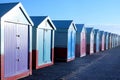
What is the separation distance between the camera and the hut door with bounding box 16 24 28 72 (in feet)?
52.2

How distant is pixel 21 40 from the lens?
16344 millimetres

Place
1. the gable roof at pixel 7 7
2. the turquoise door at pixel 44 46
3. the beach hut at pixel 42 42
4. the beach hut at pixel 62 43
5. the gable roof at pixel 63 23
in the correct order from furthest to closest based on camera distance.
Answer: the gable roof at pixel 63 23
the beach hut at pixel 62 43
the turquoise door at pixel 44 46
the beach hut at pixel 42 42
the gable roof at pixel 7 7

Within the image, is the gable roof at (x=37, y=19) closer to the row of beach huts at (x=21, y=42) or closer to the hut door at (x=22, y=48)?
the row of beach huts at (x=21, y=42)

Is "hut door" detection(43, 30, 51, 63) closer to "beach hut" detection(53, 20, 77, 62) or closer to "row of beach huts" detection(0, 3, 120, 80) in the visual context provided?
"row of beach huts" detection(0, 3, 120, 80)

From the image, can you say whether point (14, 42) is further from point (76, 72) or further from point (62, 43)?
point (62, 43)

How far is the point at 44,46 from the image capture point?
22203 mm

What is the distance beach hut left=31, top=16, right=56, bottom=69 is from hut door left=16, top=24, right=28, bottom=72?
327cm

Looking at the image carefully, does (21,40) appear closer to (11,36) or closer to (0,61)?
(11,36)

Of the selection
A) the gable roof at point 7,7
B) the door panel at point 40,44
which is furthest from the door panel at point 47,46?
the gable roof at point 7,7

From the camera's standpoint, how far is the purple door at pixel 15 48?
14445mm

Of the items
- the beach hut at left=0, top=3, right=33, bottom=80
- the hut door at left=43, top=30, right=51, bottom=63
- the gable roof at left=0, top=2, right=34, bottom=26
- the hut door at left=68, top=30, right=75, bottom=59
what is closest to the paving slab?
the hut door at left=43, top=30, right=51, bottom=63

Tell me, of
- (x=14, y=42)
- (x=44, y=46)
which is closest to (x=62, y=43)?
(x=44, y=46)

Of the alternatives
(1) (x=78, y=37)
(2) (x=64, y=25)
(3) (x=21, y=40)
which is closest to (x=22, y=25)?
(3) (x=21, y=40)

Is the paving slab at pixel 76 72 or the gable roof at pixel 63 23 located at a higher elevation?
the gable roof at pixel 63 23
